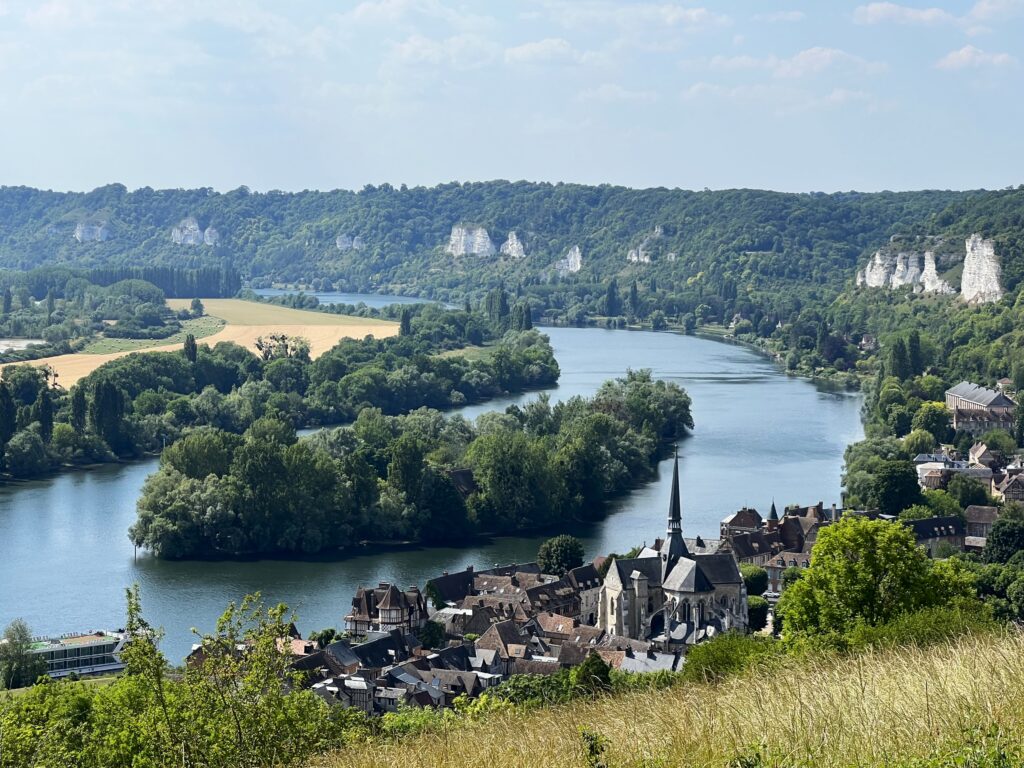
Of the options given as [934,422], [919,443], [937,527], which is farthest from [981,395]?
[937,527]

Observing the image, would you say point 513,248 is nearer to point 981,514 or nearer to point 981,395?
point 981,395

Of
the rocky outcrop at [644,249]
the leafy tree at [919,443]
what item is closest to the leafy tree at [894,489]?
the leafy tree at [919,443]

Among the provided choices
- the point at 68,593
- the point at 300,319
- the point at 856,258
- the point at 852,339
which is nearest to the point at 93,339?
the point at 300,319

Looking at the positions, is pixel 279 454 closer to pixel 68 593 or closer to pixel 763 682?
pixel 68 593

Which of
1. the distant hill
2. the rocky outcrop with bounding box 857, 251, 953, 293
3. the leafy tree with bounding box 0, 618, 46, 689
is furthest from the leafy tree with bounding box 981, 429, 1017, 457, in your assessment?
the distant hill

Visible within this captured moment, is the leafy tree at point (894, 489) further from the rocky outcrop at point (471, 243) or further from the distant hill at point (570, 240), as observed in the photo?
the rocky outcrop at point (471, 243)
